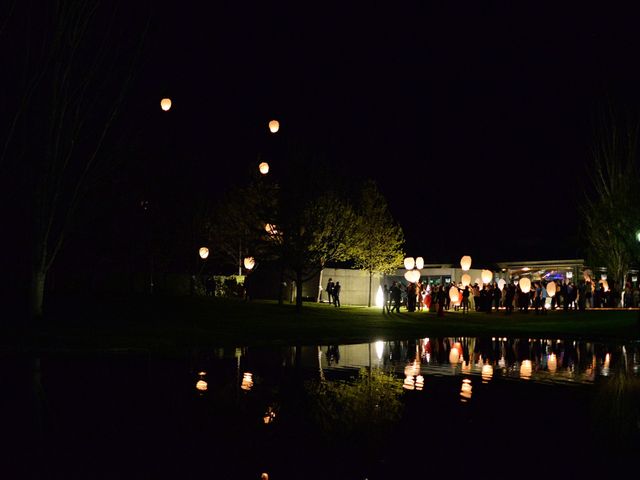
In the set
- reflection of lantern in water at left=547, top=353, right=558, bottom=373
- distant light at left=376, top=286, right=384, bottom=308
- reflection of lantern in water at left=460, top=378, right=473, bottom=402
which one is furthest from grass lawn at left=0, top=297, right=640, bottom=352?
reflection of lantern in water at left=460, top=378, right=473, bottom=402

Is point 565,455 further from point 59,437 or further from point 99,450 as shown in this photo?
point 59,437

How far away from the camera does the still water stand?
7.30 metres

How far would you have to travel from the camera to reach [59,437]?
27.2ft

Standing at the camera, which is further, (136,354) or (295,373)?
(136,354)

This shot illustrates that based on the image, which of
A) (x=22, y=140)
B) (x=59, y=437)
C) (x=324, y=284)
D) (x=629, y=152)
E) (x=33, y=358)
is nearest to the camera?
(x=59, y=437)

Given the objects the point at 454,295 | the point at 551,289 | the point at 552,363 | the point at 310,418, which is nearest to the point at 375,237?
the point at 454,295

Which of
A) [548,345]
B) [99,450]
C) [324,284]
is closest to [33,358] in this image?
[99,450]

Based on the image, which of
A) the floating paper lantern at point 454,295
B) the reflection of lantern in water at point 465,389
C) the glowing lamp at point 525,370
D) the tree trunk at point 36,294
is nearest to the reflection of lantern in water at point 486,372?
the reflection of lantern in water at point 465,389

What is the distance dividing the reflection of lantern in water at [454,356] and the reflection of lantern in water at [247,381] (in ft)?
17.4

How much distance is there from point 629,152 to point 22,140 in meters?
32.6

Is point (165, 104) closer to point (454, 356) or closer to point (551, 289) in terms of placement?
point (454, 356)

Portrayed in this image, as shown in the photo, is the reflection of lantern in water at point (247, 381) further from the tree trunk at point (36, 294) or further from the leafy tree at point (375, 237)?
the leafy tree at point (375, 237)

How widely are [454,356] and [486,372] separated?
3687mm

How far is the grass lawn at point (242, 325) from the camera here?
20.9 metres
